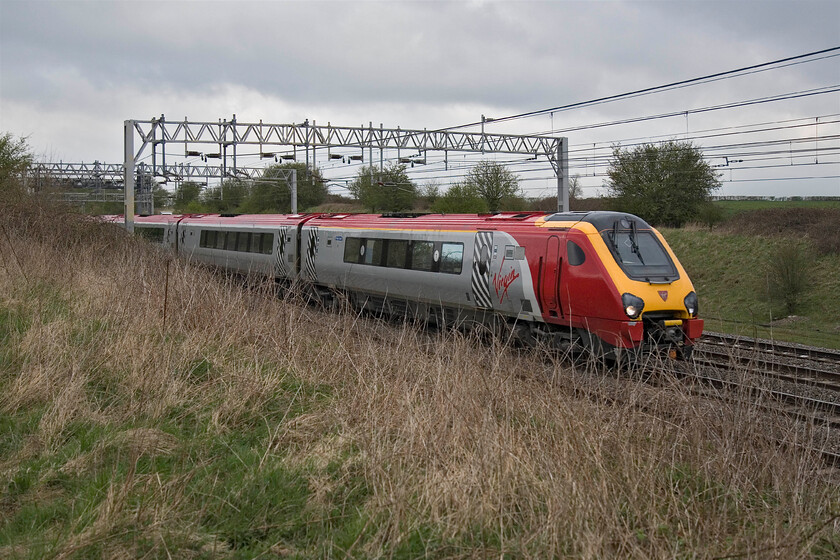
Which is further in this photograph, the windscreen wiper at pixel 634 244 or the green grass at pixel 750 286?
the green grass at pixel 750 286

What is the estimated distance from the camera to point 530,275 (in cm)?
1173

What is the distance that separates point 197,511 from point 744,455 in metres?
3.53

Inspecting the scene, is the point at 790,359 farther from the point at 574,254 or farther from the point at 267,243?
the point at 267,243

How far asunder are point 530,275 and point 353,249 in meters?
6.28

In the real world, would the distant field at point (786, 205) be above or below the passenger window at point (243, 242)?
above

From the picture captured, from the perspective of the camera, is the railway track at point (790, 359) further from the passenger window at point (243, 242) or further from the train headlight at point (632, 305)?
the passenger window at point (243, 242)

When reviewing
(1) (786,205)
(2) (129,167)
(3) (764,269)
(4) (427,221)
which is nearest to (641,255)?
(4) (427,221)

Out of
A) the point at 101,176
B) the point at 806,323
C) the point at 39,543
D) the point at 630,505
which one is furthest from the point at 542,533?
the point at 101,176

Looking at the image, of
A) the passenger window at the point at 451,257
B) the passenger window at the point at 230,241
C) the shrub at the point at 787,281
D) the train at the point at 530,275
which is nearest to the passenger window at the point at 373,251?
the train at the point at 530,275

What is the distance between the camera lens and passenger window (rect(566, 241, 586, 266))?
11.0 metres

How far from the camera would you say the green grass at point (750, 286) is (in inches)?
735

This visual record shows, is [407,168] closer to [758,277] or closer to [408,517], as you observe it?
[758,277]

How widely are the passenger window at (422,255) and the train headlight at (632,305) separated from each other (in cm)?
466

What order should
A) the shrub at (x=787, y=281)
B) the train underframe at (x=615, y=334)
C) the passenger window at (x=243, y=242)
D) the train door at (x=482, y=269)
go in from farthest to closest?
1. the passenger window at (x=243, y=242)
2. the shrub at (x=787, y=281)
3. the train door at (x=482, y=269)
4. the train underframe at (x=615, y=334)
